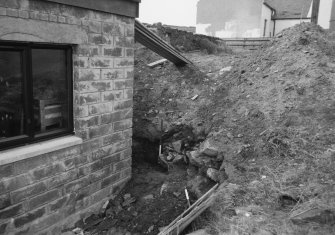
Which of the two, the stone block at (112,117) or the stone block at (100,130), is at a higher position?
the stone block at (112,117)

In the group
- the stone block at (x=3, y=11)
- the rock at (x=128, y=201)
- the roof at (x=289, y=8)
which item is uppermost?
the roof at (x=289, y=8)

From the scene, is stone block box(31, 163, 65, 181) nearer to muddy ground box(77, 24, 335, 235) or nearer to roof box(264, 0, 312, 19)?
muddy ground box(77, 24, 335, 235)

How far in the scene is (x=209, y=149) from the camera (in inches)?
210

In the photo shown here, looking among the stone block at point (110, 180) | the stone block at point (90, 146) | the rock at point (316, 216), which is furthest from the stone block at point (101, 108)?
the rock at point (316, 216)

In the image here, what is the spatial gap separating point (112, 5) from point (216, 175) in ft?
10.3

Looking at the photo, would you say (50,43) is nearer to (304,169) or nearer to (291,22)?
(304,169)

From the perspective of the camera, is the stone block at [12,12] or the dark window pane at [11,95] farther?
the dark window pane at [11,95]

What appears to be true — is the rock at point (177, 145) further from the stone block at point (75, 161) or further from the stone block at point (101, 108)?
the stone block at point (75, 161)

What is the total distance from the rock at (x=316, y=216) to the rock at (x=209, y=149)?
2.05 meters

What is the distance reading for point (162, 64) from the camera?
862cm

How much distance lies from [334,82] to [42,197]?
18.1ft

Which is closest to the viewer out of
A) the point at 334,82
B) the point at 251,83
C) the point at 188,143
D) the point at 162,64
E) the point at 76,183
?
the point at 76,183

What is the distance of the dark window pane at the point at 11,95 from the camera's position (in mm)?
3676

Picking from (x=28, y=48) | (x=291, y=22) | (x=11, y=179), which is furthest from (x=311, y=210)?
(x=291, y=22)
